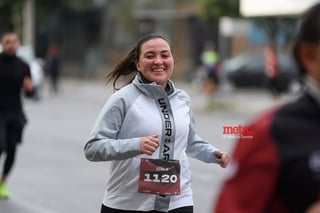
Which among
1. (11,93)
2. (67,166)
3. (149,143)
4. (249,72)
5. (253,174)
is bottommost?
(253,174)

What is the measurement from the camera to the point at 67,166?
1477 centimetres

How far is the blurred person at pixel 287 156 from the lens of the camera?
271cm

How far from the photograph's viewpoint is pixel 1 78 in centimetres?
1048

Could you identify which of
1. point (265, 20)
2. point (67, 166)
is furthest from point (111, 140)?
point (265, 20)

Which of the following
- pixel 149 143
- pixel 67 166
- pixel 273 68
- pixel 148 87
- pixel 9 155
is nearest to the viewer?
pixel 149 143

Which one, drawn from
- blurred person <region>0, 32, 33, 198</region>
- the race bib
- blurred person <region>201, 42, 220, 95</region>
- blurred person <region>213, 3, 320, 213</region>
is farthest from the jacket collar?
blurred person <region>201, 42, 220, 95</region>

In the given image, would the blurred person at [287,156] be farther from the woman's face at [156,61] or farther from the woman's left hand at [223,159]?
the woman's face at [156,61]

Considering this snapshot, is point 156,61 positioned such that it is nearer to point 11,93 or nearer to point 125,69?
point 125,69

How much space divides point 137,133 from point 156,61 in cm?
48

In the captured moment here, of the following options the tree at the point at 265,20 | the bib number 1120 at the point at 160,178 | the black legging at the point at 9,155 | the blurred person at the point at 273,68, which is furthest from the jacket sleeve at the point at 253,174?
the tree at the point at 265,20

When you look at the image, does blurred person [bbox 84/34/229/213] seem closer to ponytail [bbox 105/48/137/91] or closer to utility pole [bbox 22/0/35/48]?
ponytail [bbox 105/48/137/91]

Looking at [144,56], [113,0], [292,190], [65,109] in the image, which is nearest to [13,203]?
[144,56]

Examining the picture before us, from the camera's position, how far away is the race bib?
5.21 meters

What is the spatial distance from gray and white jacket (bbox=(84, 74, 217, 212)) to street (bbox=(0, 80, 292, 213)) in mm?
625
